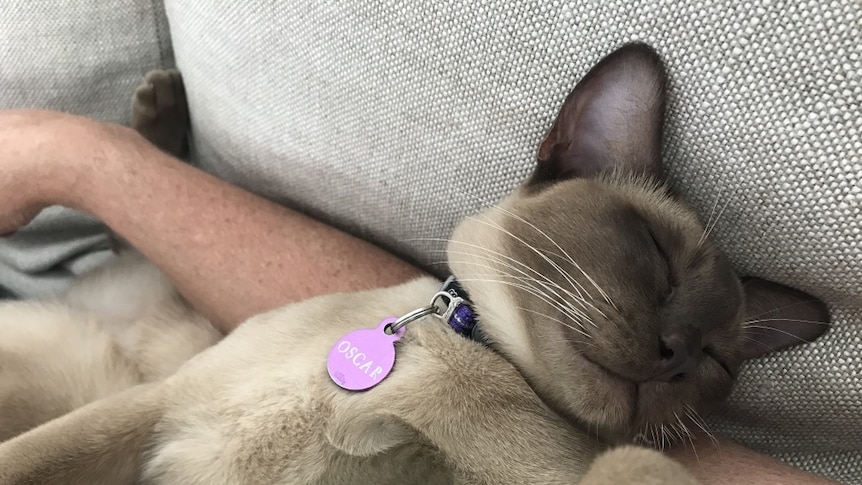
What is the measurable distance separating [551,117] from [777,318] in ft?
1.44

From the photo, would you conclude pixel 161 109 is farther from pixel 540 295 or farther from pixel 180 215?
pixel 540 295

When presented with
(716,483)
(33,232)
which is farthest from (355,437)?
(33,232)

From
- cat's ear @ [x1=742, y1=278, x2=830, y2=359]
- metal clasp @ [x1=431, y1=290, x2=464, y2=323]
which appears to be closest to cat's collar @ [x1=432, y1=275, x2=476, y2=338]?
metal clasp @ [x1=431, y1=290, x2=464, y2=323]

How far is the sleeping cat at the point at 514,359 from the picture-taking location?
0.87 metres

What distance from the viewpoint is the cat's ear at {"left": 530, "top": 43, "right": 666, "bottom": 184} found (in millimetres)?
902

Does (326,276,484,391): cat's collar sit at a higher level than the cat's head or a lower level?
lower

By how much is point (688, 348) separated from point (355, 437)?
0.44m

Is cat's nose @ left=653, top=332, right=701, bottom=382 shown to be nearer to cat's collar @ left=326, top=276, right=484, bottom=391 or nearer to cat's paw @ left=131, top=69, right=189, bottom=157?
cat's collar @ left=326, top=276, right=484, bottom=391

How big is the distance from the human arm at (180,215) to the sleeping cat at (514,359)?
218mm

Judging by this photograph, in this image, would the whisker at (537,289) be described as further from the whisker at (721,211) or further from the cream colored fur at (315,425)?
the whisker at (721,211)

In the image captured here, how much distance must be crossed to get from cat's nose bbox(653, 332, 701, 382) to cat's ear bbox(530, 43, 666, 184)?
10.2 inches

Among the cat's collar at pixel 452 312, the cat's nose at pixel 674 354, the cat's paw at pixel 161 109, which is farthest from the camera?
the cat's paw at pixel 161 109

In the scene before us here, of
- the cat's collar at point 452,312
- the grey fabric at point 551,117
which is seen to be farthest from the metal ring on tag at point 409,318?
the grey fabric at point 551,117

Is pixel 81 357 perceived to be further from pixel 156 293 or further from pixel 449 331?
pixel 449 331
